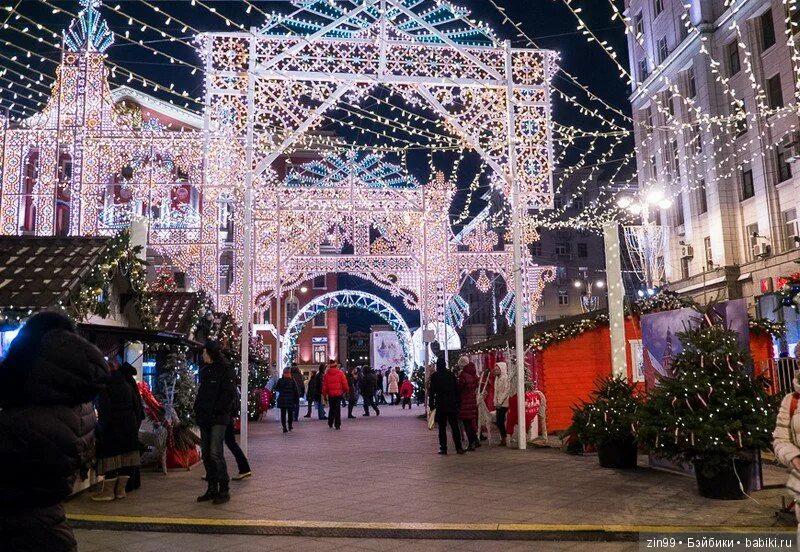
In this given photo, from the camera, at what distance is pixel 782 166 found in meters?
27.7

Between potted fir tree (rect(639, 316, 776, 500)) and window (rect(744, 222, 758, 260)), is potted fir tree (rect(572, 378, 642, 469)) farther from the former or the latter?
window (rect(744, 222, 758, 260))

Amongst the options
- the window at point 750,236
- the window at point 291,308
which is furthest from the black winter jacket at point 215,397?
the window at point 291,308

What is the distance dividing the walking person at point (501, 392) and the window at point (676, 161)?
23.9 meters

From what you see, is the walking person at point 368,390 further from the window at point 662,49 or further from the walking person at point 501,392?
the window at point 662,49

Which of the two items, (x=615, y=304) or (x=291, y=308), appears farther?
(x=291, y=308)

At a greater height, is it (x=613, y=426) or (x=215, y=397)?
(x=215, y=397)

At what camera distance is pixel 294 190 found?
2392 centimetres

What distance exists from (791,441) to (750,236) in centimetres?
2806

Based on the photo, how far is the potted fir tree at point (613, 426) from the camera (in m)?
9.77

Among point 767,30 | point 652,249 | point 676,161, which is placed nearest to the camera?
point 767,30

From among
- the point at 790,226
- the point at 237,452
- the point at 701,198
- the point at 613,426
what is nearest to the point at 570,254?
the point at 701,198

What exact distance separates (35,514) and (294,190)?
70.3 feet

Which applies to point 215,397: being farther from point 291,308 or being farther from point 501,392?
point 291,308

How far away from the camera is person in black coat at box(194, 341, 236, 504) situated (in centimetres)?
774
